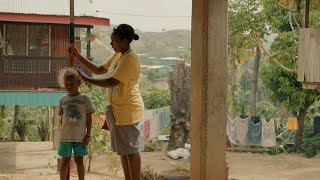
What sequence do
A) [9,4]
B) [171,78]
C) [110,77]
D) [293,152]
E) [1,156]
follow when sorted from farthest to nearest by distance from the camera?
[293,152], [171,78], [1,156], [9,4], [110,77]

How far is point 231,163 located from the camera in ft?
45.2

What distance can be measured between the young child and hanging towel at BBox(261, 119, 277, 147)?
39.3ft

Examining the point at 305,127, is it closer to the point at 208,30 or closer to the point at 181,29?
the point at 208,30

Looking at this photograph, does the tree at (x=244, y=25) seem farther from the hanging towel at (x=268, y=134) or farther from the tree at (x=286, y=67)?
the hanging towel at (x=268, y=134)

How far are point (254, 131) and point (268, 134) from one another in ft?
1.52

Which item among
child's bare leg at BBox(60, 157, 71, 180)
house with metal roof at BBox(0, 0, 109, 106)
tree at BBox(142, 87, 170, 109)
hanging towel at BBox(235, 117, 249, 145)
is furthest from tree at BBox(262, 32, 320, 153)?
child's bare leg at BBox(60, 157, 71, 180)

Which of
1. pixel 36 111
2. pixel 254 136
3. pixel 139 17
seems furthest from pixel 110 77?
pixel 139 17

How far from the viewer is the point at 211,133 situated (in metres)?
3.39

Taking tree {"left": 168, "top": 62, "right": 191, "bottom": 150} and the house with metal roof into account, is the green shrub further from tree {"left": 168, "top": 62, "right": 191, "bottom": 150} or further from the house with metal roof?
the house with metal roof

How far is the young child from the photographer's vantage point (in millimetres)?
3732

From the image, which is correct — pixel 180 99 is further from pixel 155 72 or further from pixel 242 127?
pixel 155 72

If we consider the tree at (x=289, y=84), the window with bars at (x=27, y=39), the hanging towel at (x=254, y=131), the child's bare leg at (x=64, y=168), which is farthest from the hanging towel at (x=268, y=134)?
the child's bare leg at (x=64, y=168)

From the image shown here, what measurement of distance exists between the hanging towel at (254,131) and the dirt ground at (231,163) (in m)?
0.52

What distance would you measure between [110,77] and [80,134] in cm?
78
